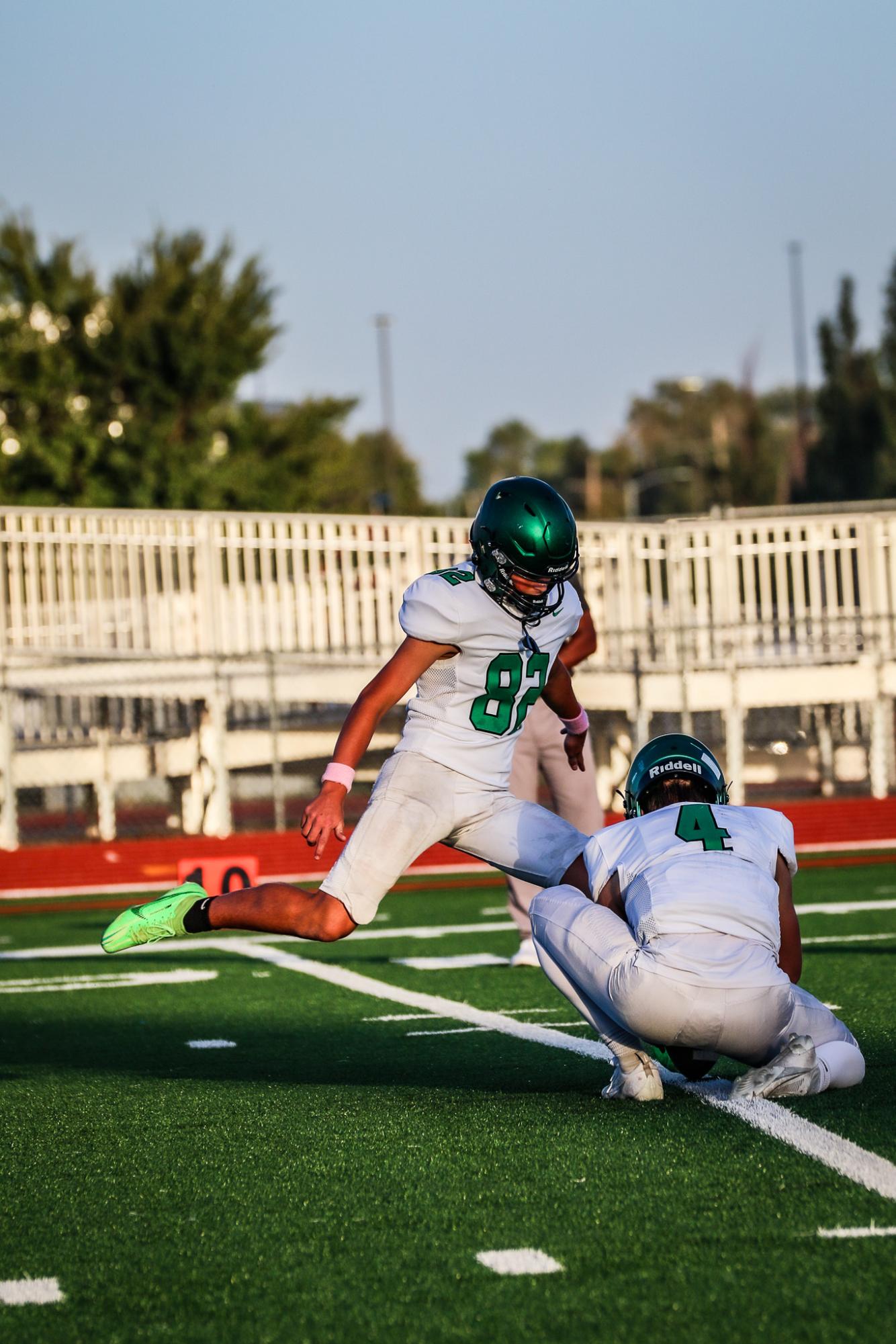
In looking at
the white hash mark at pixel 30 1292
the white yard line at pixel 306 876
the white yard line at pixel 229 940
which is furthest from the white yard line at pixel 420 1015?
the white yard line at pixel 306 876

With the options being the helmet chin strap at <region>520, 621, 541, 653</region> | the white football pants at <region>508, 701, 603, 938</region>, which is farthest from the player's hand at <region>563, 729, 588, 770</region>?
Result: the white football pants at <region>508, 701, 603, 938</region>

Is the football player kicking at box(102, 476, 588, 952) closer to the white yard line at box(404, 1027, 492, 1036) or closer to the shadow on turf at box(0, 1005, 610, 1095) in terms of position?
the shadow on turf at box(0, 1005, 610, 1095)

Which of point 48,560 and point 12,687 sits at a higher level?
point 48,560

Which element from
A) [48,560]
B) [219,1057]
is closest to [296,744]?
[48,560]

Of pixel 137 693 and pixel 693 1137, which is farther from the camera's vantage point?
pixel 137 693

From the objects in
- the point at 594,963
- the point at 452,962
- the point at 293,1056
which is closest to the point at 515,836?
the point at 594,963

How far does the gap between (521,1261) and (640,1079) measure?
151 cm

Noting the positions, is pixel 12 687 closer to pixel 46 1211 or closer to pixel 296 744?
pixel 296 744

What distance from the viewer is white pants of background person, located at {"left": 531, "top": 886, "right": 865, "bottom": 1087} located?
4.37 m

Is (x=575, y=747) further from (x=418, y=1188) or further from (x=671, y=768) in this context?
(x=418, y=1188)

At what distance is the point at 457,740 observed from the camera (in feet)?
17.7

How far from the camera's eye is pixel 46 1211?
3904mm

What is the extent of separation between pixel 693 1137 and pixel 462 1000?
125 inches

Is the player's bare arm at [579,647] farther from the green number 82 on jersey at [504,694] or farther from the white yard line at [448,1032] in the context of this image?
the white yard line at [448,1032]
